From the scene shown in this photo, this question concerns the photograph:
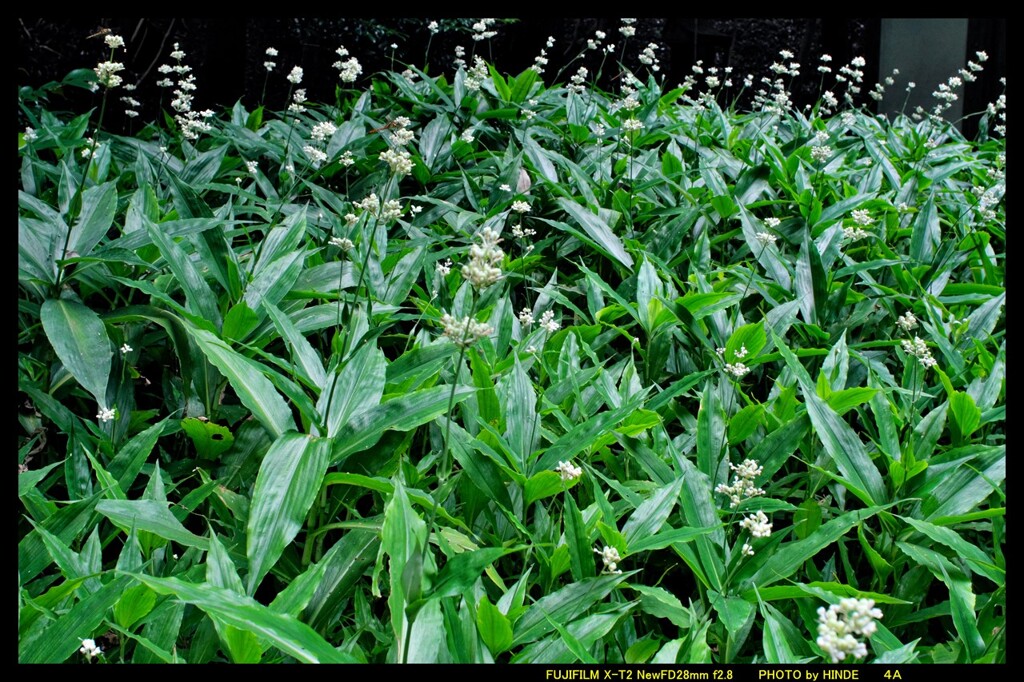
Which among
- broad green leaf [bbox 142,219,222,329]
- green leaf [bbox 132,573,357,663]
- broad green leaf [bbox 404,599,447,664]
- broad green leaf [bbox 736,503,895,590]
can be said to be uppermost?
broad green leaf [bbox 142,219,222,329]

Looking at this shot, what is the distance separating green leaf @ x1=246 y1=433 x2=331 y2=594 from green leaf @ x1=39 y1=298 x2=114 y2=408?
A: 547 millimetres

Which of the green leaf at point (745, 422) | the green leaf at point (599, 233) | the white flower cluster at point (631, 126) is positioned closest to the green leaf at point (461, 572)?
the green leaf at point (745, 422)

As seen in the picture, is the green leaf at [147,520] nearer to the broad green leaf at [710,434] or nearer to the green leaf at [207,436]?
the green leaf at [207,436]

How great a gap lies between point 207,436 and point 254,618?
727 millimetres


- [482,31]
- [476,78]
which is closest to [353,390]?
[476,78]

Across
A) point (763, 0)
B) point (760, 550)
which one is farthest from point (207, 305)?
point (763, 0)

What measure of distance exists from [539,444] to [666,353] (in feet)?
2.00

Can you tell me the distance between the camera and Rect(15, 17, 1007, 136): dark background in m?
5.45

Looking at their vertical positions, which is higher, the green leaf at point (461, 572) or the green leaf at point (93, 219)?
the green leaf at point (93, 219)

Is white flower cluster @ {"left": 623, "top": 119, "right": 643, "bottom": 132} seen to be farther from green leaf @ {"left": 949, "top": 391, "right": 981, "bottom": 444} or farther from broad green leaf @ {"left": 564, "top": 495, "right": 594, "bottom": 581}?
broad green leaf @ {"left": 564, "top": 495, "right": 594, "bottom": 581}

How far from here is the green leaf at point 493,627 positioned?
116cm

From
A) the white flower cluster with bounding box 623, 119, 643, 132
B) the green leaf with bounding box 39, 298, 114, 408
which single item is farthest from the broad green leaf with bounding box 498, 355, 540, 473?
the white flower cluster with bounding box 623, 119, 643, 132

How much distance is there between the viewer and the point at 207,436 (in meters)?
1.63
